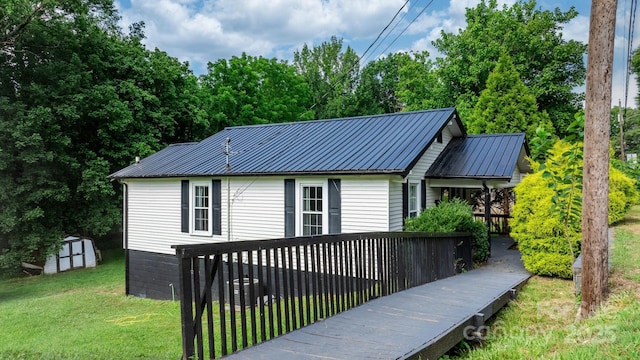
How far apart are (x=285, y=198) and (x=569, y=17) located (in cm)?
2299

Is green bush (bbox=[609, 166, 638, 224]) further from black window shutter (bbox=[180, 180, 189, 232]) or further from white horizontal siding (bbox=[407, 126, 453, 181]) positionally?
black window shutter (bbox=[180, 180, 189, 232])

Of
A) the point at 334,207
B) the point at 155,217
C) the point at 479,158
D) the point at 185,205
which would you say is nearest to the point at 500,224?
the point at 479,158

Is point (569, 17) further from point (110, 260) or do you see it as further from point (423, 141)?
point (110, 260)

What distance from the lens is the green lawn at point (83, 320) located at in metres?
7.04

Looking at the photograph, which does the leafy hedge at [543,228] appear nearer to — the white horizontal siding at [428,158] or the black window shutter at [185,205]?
the white horizontal siding at [428,158]

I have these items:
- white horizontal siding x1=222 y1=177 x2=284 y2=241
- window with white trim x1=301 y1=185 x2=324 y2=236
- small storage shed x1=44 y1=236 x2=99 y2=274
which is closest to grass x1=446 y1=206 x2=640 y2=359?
window with white trim x1=301 y1=185 x2=324 y2=236

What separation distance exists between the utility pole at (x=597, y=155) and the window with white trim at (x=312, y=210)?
612 cm

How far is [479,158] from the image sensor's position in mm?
11273

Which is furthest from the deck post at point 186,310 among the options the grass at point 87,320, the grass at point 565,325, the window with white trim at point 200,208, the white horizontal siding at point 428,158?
the window with white trim at point 200,208

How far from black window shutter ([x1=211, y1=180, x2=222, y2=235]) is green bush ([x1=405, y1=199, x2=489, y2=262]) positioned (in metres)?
5.68

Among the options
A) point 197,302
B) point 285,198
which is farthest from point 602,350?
point 285,198

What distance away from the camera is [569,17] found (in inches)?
943

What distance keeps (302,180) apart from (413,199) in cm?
307

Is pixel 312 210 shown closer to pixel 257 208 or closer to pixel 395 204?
pixel 257 208
